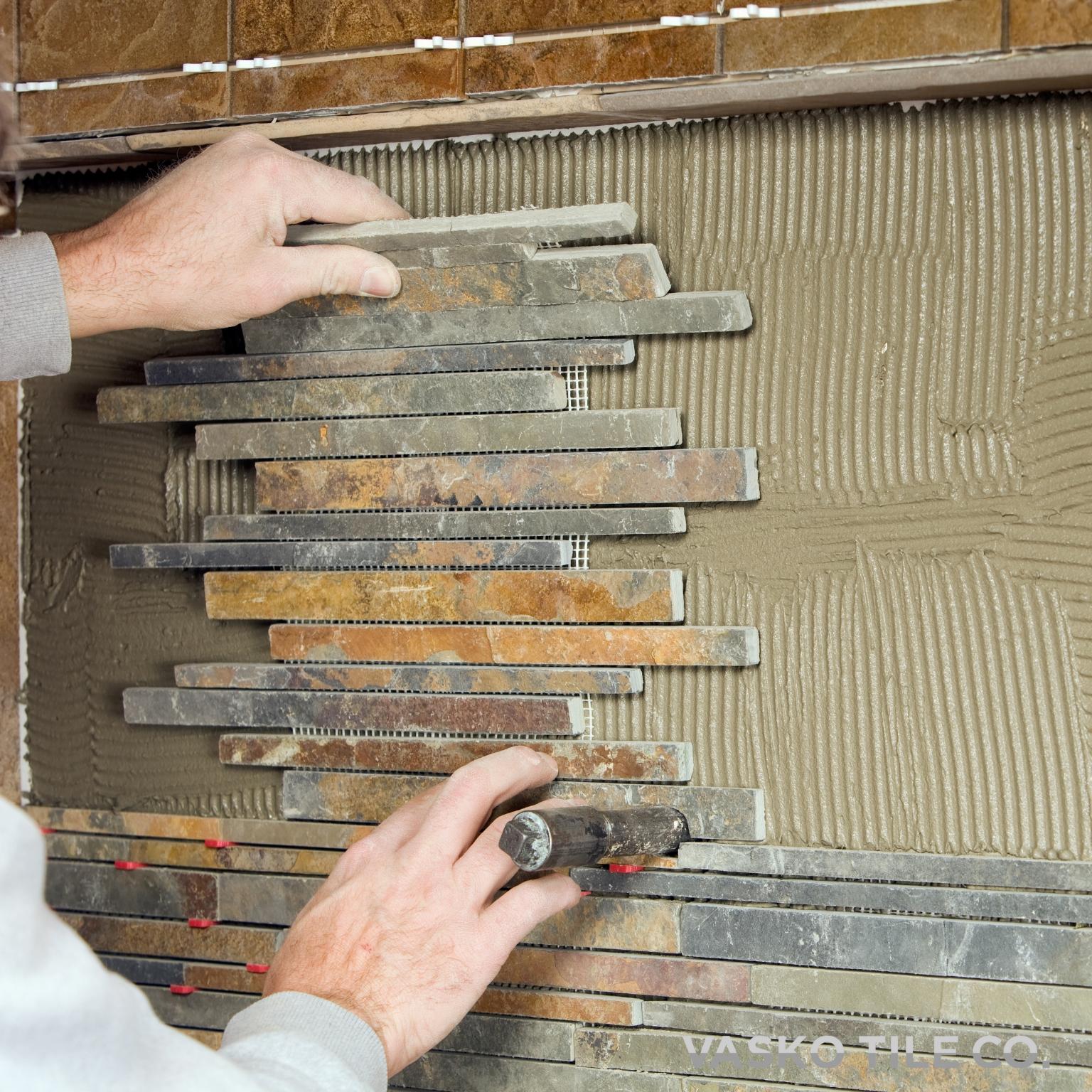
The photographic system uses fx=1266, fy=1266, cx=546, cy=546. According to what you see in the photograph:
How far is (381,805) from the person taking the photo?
1.88 metres

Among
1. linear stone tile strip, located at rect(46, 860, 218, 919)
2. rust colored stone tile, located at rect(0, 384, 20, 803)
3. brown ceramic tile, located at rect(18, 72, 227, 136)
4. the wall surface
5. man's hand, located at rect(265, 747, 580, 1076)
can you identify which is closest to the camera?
man's hand, located at rect(265, 747, 580, 1076)

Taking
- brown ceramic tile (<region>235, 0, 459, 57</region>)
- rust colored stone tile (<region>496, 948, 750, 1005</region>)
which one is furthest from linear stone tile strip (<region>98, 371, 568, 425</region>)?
rust colored stone tile (<region>496, 948, 750, 1005</region>)

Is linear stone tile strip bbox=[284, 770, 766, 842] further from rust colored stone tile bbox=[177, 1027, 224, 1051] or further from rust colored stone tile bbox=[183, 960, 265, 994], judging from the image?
rust colored stone tile bbox=[177, 1027, 224, 1051]

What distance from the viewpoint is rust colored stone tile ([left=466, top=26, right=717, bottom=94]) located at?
1.65 m

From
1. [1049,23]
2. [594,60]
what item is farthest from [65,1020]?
[1049,23]

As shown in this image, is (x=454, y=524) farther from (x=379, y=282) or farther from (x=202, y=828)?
(x=202, y=828)

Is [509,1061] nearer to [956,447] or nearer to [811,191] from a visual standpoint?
[956,447]

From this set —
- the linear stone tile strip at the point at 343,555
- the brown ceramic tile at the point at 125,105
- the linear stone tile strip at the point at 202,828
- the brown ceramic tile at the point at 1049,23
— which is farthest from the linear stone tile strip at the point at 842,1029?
the brown ceramic tile at the point at 125,105

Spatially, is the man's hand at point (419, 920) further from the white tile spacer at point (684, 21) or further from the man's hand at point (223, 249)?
the white tile spacer at point (684, 21)

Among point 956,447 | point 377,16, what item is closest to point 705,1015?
point 956,447

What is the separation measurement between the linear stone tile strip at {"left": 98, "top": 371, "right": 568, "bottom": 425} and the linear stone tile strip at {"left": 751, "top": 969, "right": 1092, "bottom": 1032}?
85 centimetres

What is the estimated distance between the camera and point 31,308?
1.74 meters

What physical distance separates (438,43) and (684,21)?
13.8 inches

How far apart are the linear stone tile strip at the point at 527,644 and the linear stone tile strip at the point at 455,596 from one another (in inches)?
0.7
